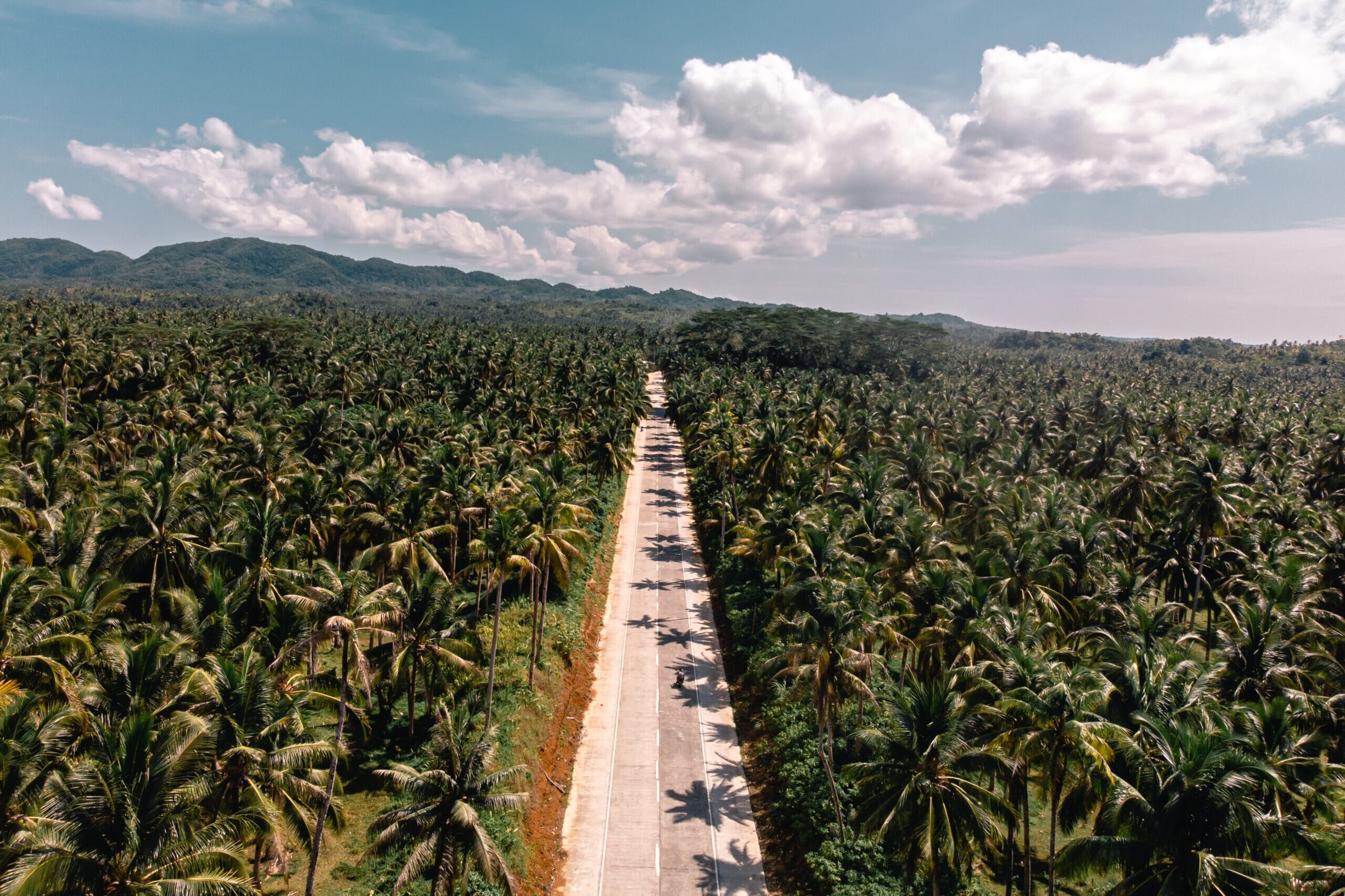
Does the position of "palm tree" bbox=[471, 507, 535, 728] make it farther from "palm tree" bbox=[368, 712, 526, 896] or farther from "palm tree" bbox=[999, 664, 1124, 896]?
"palm tree" bbox=[999, 664, 1124, 896]

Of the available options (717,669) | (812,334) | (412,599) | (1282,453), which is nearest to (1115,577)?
(717,669)

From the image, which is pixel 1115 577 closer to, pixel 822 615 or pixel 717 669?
pixel 822 615

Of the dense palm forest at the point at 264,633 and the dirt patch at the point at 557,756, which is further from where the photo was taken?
the dirt patch at the point at 557,756

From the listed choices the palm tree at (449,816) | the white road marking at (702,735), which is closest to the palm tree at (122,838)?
the palm tree at (449,816)

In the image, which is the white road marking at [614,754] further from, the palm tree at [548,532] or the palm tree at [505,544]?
the palm tree at [505,544]

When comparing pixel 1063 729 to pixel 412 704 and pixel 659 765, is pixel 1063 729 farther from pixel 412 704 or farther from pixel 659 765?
pixel 412 704

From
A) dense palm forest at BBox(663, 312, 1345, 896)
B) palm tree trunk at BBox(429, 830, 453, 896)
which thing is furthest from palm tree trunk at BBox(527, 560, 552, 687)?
palm tree trunk at BBox(429, 830, 453, 896)

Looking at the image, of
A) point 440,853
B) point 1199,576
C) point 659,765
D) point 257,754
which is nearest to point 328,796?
point 257,754
